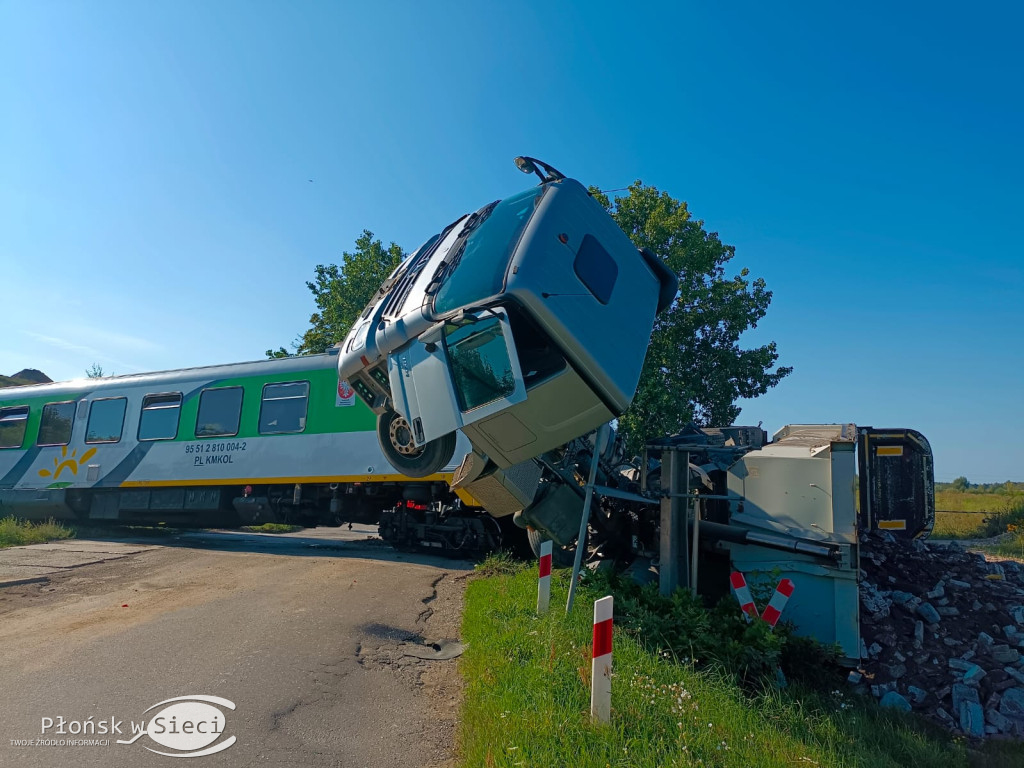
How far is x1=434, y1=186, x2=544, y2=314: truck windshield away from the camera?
549cm

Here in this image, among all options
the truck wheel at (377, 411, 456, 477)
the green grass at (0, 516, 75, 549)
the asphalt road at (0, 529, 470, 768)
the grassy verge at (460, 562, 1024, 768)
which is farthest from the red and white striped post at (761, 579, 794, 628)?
the green grass at (0, 516, 75, 549)

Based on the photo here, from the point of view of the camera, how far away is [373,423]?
1042 cm

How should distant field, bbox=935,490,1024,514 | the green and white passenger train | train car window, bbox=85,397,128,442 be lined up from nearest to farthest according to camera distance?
the green and white passenger train < train car window, bbox=85,397,128,442 < distant field, bbox=935,490,1024,514

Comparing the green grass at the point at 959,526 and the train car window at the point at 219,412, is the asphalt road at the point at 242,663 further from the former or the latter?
the green grass at the point at 959,526

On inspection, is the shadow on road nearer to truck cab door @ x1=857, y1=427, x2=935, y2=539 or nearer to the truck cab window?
the truck cab window

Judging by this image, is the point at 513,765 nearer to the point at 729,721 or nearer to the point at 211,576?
the point at 729,721

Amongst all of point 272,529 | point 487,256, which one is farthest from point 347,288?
point 487,256

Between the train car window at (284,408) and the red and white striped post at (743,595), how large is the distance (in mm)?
7891

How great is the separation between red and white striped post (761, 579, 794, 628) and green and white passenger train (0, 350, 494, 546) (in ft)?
17.0

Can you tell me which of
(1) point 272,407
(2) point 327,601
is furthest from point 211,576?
(1) point 272,407

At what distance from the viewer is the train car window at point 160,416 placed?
12.7 m

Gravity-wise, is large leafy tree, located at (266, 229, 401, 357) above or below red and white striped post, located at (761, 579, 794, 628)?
above

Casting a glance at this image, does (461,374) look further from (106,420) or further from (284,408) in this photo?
(106,420)

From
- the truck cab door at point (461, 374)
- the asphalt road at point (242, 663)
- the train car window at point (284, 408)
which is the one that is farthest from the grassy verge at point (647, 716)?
the train car window at point (284, 408)
